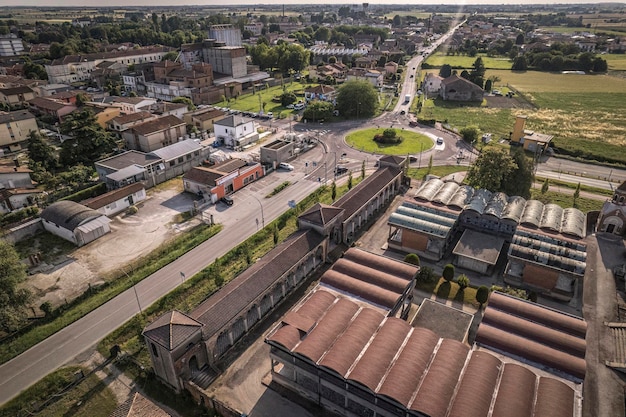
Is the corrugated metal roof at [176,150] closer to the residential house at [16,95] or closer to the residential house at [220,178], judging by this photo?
the residential house at [220,178]

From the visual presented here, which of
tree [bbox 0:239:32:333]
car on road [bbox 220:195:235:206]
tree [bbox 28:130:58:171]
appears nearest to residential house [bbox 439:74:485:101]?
car on road [bbox 220:195:235:206]

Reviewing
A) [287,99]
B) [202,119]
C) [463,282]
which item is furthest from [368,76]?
[463,282]

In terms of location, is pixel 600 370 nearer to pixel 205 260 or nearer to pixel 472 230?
pixel 472 230

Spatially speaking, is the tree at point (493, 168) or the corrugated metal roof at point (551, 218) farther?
the tree at point (493, 168)

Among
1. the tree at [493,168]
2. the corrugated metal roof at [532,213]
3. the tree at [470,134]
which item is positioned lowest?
the tree at [470,134]

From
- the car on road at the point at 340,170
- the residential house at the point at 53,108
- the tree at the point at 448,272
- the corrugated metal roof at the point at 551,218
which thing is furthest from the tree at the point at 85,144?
the corrugated metal roof at the point at 551,218

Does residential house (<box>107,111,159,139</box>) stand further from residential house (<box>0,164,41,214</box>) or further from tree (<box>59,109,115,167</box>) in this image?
residential house (<box>0,164,41,214</box>)

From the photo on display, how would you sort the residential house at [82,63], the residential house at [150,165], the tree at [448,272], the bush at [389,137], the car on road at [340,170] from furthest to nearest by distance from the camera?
the residential house at [82,63], the bush at [389,137], the car on road at [340,170], the residential house at [150,165], the tree at [448,272]
